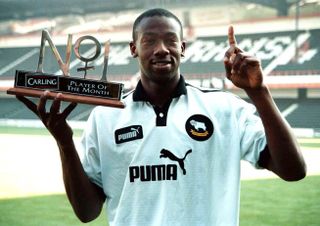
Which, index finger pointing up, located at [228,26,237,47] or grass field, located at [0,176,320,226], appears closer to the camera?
index finger pointing up, located at [228,26,237,47]

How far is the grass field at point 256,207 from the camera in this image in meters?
3.35

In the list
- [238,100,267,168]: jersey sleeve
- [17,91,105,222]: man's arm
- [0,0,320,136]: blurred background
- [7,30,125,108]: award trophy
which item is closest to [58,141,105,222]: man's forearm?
[17,91,105,222]: man's arm

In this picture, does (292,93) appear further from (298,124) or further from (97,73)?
(97,73)

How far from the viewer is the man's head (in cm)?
100

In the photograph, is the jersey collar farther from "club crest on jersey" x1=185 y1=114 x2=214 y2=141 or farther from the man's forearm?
the man's forearm

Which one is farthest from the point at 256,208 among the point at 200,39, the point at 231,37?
the point at 200,39

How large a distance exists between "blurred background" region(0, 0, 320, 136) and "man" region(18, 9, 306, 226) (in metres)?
9.62

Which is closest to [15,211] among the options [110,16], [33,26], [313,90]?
[313,90]

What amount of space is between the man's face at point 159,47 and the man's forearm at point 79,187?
220 millimetres

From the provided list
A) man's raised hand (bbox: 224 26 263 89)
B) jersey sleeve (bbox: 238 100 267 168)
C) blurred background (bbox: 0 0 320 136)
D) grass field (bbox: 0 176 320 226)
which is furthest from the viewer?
blurred background (bbox: 0 0 320 136)

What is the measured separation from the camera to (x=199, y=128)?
1.01 metres

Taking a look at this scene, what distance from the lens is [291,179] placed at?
98 centimetres

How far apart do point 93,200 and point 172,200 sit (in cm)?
19

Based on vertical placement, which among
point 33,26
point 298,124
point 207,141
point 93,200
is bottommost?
point 93,200
